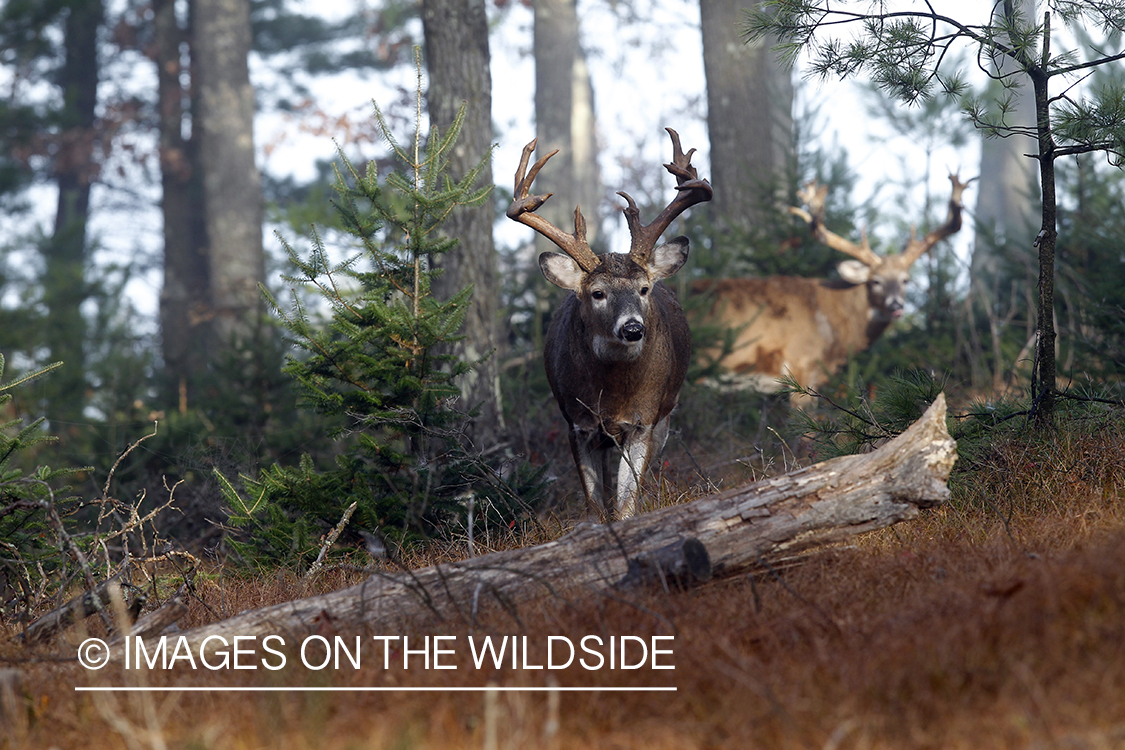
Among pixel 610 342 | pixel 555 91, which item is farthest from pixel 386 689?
pixel 555 91

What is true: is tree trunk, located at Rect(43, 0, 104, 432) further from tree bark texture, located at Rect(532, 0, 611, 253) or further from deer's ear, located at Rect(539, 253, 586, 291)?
tree bark texture, located at Rect(532, 0, 611, 253)

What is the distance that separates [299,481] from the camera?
18.1 feet

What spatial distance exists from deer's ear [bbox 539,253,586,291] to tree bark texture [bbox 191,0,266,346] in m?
11.1

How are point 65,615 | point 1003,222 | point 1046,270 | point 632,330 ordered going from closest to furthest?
point 65,615 → point 1046,270 → point 632,330 → point 1003,222

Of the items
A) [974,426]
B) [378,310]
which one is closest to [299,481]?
[378,310]

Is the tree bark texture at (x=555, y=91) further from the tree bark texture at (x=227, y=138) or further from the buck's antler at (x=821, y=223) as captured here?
the buck's antler at (x=821, y=223)

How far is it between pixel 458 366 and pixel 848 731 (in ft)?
12.0

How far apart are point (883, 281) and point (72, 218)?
16430mm

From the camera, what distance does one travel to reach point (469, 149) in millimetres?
7816

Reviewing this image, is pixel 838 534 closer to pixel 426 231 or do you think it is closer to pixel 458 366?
pixel 458 366

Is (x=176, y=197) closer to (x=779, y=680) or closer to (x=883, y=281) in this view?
(x=883, y=281)

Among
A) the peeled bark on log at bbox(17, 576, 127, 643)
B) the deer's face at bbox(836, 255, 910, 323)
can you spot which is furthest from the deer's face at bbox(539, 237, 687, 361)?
the deer's face at bbox(836, 255, 910, 323)

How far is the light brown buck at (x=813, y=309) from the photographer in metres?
10.8

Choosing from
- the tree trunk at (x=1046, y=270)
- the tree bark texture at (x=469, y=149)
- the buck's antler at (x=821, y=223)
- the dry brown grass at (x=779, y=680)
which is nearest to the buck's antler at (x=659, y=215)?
the tree bark texture at (x=469, y=149)
